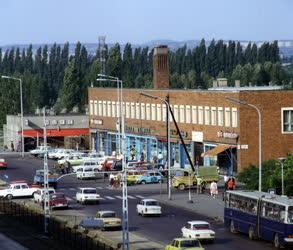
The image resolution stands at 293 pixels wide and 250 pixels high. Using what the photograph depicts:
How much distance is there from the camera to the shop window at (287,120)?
3580 inches

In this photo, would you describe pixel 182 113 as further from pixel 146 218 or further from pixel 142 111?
pixel 146 218

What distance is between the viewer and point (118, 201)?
250ft

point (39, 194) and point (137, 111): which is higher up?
point (137, 111)

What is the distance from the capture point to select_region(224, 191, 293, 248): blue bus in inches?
1977

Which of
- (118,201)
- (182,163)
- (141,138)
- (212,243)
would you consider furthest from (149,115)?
(212,243)

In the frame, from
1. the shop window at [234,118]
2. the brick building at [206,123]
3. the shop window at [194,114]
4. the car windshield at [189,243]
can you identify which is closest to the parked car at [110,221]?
the car windshield at [189,243]

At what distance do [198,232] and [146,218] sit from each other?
12582mm

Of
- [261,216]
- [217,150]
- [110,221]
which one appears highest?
[217,150]

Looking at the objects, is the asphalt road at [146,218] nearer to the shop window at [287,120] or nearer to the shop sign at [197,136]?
the shop sign at [197,136]

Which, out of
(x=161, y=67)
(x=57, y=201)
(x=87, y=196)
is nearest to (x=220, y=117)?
(x=87, y=196)

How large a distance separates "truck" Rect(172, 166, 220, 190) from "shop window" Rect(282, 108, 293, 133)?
1064 centimetres

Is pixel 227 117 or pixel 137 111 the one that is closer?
pixel 227 117

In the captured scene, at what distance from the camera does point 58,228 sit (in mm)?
58438

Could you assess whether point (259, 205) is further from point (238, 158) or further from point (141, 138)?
point (141, 138)
